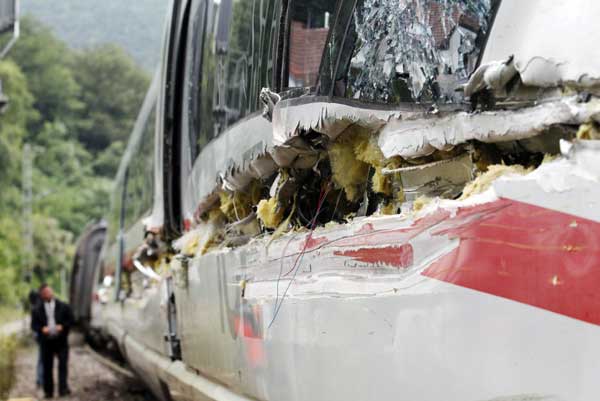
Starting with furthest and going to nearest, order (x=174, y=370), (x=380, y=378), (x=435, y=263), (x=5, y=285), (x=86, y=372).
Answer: (x=5, y=285) → (x=86, y=372) → (x=174, y=370) → (x=380, y=378) → (x=435, y=263)

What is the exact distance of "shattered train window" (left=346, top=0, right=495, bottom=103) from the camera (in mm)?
2139

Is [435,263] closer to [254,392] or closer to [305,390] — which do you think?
[305,390]

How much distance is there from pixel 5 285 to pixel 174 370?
32.2 m

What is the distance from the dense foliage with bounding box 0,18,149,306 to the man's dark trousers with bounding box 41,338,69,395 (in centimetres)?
2555

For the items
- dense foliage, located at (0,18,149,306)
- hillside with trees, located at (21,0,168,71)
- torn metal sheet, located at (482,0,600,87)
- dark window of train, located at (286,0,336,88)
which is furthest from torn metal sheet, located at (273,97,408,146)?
hillside with trees, located at (21,0,168,71)

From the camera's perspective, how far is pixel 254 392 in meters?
3.70

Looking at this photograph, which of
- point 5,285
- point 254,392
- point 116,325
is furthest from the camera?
point 5,285

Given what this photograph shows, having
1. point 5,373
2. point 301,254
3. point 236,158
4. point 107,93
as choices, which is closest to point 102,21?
point 107,93

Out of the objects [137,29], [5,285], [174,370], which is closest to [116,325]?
[174,370]

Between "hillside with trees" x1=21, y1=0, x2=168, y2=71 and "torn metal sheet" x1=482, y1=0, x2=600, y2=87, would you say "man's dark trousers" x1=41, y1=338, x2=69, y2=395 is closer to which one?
"torn metal sheet" x1=482, y1=0, x2=600, y2=87

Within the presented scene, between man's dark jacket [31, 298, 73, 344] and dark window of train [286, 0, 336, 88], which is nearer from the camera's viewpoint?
dark window of train [286, 0, 336, 88]

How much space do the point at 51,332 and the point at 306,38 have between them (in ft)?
30.5

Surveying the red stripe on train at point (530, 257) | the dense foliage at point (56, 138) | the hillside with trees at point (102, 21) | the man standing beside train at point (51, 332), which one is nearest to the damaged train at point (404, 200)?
the red stripe on train at point (530, 257)

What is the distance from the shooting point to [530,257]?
1.77 metres
